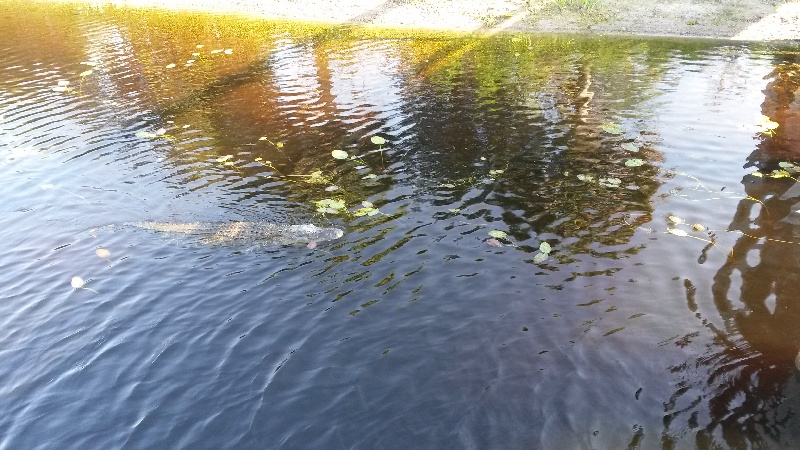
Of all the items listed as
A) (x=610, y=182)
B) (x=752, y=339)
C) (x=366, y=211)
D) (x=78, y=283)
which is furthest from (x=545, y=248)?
(x=78, y=283)

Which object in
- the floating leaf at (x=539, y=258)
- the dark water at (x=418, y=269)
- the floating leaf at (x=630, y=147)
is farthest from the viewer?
the floating leaf at (x=630, y=147)

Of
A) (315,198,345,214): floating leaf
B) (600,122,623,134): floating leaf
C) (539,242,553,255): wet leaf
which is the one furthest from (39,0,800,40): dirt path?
(539,242,553,255): wet leaf

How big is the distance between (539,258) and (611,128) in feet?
18.9

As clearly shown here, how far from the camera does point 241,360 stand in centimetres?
701

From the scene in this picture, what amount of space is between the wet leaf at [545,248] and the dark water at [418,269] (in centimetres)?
3

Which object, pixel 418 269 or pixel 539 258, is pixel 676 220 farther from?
pixel 418 269

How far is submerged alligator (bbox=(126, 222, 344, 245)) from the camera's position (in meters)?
9.36

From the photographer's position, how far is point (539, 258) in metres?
8.55

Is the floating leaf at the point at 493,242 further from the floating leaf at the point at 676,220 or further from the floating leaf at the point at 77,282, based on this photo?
the floating leaf at the point at 77,282

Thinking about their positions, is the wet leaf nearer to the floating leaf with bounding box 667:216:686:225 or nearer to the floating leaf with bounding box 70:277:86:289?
the floating leaf with bounding box 667:216:686:225

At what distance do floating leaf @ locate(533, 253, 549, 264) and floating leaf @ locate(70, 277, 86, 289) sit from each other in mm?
6770

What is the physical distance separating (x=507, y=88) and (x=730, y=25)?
10.0 metres

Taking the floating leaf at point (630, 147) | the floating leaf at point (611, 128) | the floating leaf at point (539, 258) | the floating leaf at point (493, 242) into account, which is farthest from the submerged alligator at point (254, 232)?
the floating leaf at point (611, 128)

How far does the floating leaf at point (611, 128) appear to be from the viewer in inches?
503
